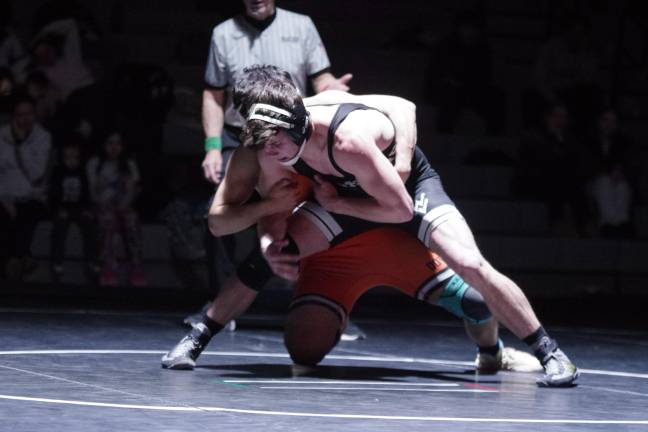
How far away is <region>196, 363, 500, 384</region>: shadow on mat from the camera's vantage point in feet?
15.7

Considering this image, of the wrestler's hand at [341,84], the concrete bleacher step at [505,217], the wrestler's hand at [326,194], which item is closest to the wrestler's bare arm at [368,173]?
the wrestler's hand at [326,194]

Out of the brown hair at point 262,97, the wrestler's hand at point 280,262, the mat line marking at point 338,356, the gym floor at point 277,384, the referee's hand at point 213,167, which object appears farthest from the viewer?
the referee's hand at point 213,167

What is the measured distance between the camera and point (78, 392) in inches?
162

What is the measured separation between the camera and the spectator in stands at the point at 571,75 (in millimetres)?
10211

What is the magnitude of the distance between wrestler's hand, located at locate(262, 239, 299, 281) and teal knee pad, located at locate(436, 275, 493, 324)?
2.13 ft

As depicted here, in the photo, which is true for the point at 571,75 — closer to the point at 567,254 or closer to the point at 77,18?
the point at 567,254

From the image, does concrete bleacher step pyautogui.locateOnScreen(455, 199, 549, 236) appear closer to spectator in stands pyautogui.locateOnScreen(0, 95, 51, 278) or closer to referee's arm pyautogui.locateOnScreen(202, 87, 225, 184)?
spectator in stands pyautogui.locateOnScreen(0, 95, 51, 278)

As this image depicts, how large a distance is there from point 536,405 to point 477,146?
5.99 meters

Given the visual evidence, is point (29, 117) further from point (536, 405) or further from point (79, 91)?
point (536, 405)

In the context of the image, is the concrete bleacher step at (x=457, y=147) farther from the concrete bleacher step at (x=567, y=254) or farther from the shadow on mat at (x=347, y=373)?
the shadow on mat at (x=347, y=373)

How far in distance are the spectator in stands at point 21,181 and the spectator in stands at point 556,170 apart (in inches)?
116

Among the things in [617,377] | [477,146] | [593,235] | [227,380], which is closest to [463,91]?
[477,146]

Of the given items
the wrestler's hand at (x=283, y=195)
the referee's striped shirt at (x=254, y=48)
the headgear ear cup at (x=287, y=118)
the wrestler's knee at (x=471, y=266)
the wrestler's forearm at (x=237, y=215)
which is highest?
the referee's striped shirt at (x=254, y=48)

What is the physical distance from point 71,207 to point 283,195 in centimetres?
424
